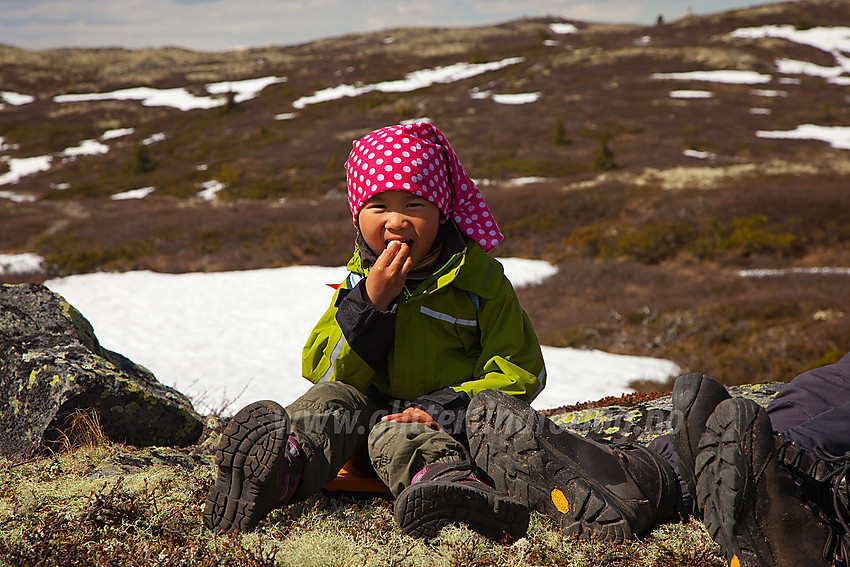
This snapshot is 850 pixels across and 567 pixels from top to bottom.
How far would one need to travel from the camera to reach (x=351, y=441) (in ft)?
9.55

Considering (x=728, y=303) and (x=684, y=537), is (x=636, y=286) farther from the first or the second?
(x=684, y=537)

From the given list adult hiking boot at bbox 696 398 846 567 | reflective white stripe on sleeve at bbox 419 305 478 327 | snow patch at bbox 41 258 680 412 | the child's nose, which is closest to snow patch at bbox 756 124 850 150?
snow patch at bbox 41 258 680 412

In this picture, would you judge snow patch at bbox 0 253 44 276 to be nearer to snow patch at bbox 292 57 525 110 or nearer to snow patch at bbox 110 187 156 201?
snow patch at bbox 110 187 156 201

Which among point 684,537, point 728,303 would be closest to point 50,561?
point 684,537

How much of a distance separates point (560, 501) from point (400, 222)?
1483mm

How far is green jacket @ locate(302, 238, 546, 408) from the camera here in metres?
2.96

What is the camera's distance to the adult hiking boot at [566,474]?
231 cm

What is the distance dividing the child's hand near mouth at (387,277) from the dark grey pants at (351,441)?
498mm

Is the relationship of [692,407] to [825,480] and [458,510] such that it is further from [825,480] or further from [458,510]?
A: [458,510]

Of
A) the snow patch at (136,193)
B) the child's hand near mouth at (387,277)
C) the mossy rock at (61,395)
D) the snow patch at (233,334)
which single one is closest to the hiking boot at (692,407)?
the child's hand near mouth at (387,277)

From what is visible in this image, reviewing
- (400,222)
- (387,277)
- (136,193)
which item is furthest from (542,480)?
(136,193)

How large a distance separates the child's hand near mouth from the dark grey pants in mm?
498

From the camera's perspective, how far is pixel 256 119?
54719 mm

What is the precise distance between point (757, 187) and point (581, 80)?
35.9 m
